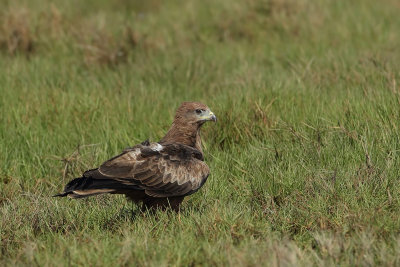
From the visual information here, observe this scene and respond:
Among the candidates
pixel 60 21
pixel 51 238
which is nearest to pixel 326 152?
pixel 51 238

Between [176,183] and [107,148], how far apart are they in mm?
1872

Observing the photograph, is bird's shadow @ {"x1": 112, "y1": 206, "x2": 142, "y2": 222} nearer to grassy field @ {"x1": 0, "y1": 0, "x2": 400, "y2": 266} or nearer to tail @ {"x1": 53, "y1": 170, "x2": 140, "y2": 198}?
grassy field @ {"x1": 0, "y1": 0, "x2": 400, "y2": 266}

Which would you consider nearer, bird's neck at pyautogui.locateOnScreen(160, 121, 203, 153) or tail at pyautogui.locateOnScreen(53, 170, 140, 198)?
tail at pyautogui.locateOnScreen(53, 170, 140, 198)

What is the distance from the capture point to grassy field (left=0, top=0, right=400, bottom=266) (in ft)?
15.8

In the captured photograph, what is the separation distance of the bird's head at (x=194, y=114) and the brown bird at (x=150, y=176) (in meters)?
0.41

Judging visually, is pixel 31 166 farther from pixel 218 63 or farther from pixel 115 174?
pixel 218 63

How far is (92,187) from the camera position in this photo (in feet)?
17.4

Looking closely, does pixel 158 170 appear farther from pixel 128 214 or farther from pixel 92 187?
pixel 92 187

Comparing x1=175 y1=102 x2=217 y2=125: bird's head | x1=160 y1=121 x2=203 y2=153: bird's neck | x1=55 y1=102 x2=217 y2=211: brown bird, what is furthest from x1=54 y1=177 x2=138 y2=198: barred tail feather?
x1=175 y1=102 x2=217 y2=125: bird's head

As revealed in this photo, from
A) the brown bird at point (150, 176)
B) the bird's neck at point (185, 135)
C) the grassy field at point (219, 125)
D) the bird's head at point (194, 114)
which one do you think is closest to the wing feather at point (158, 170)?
the brown bird at point (150, 176)

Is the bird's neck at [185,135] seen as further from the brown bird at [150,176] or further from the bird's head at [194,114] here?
the brown bird at [150,176]

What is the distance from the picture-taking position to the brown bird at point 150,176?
17.6 feet

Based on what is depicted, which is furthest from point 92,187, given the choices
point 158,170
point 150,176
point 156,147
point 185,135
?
point 185,135

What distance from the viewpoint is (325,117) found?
702cm
